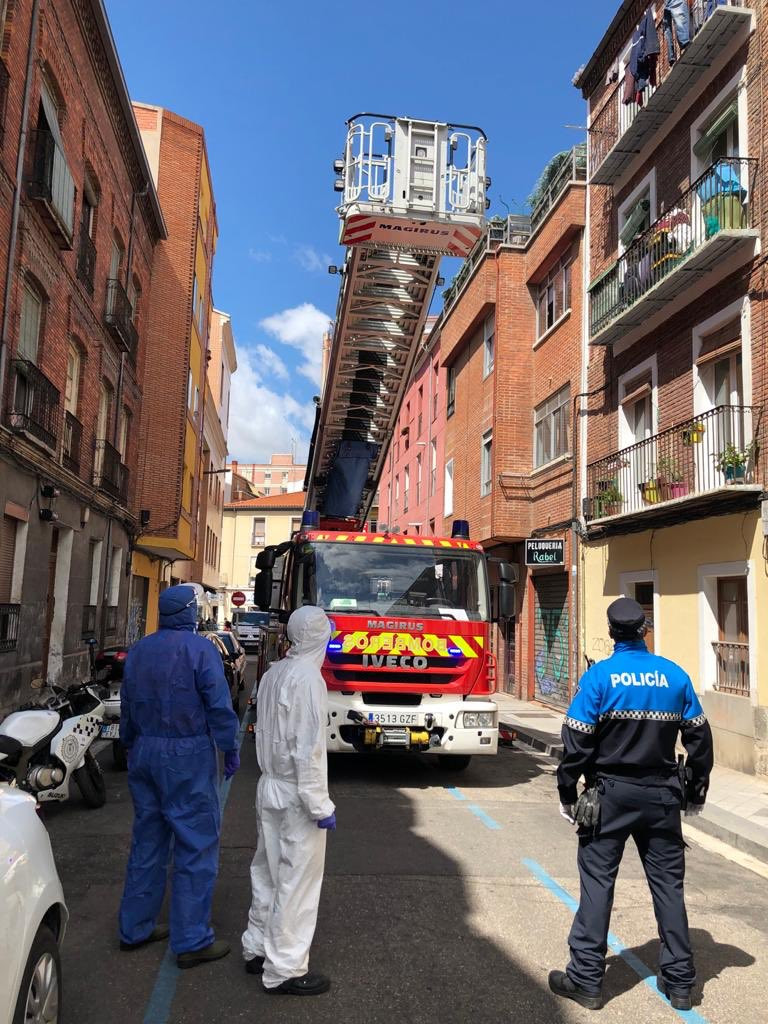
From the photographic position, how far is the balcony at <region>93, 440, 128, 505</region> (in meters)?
17.5

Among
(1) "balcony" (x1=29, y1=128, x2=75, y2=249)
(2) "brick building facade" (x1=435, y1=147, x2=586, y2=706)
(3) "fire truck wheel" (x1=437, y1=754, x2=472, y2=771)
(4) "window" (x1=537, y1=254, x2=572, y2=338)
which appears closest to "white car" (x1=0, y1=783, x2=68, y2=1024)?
(3) "fire truck wheel" (x1=437, y1=754, x2=472, y2=771)

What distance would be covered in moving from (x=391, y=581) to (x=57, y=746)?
13.0 ft

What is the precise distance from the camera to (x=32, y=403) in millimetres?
12711

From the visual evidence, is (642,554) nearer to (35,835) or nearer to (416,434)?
(35,835)

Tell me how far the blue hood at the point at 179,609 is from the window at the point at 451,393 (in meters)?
21.3

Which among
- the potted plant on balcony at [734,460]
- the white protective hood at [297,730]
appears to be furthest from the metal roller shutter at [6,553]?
the potted plant on balcony at [734,460]

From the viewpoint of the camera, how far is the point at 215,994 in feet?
12.2

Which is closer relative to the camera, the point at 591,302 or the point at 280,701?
the point at 280,701

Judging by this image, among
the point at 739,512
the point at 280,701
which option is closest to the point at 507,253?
the point at 739,512

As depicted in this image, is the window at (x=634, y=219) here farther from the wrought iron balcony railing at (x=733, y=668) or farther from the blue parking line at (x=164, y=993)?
the blue parking line at (x=164, y=993)

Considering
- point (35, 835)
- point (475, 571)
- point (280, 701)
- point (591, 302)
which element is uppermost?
point (591, 302)

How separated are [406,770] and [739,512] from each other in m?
5.29

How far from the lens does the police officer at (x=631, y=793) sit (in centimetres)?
378

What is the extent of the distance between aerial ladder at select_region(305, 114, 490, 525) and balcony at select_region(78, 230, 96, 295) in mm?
5300
